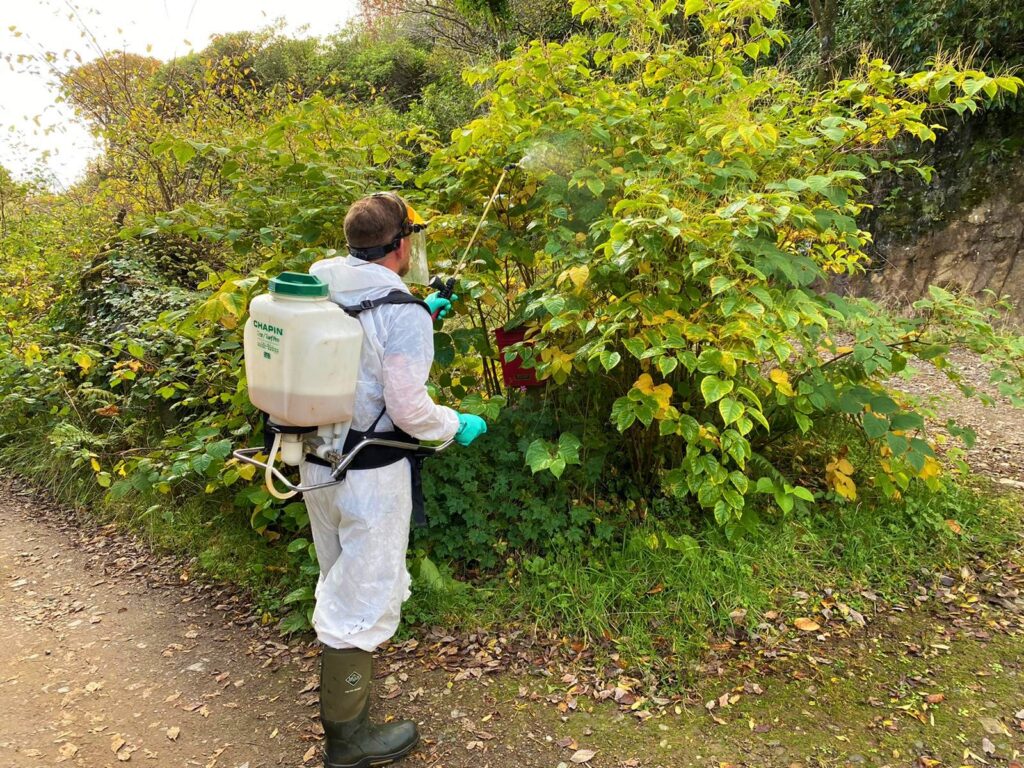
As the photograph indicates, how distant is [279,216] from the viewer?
3.58 m

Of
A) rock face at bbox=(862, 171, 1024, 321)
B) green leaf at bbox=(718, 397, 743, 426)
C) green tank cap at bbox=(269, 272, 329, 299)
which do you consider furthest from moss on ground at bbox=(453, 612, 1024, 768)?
rock face at bbox=(862, 171, 1024, 321)

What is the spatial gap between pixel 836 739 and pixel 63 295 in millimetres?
6677

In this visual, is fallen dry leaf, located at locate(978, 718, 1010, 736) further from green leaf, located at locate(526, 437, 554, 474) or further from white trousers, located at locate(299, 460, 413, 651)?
white trousers, located at locate(299, 460, 413, 651)

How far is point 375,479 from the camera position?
226cm

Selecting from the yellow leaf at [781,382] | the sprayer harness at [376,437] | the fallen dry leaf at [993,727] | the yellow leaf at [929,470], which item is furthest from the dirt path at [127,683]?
the yellow leaf at [929,470]

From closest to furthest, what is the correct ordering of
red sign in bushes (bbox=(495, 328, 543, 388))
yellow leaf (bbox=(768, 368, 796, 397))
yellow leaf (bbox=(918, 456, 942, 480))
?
yellow leaf (bbox=(768, 368, 796, 397))
red sign in bushes (bbox=(495, 328, 543, 388))
yellow leaf (bbox=(918, 456, 942, 480))

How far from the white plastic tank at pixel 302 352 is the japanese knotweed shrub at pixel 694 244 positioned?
3.23ft

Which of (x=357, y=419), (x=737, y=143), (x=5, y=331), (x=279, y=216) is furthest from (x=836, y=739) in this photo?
(x=5, y=331)

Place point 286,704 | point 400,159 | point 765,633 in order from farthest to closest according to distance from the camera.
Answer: point 400,159 → point 765,633 → point 286,704

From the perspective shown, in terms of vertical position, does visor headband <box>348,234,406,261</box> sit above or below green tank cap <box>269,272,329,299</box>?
above

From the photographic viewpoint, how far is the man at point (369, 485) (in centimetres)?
217

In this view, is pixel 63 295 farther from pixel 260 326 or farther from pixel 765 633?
pixel 765 633

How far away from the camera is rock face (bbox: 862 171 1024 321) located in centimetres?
817

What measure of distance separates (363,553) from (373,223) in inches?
44.6
